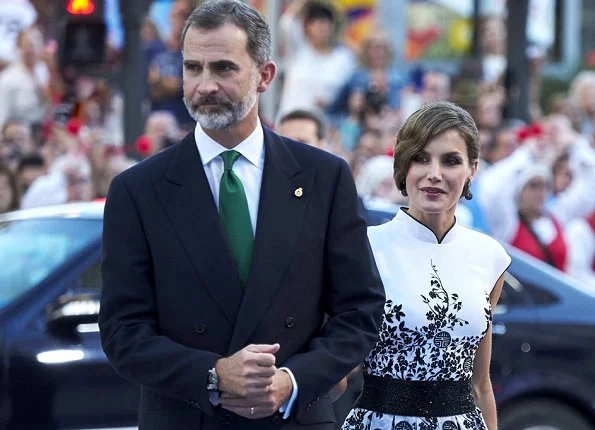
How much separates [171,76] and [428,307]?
988 centimetres

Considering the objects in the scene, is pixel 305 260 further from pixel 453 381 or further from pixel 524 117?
pixel 524 117

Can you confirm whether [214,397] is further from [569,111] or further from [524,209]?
[569,111]

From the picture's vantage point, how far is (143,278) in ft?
13.1

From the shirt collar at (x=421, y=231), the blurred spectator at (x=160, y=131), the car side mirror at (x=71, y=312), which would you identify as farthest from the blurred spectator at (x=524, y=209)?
the shirt collar at (x=421, y=231)

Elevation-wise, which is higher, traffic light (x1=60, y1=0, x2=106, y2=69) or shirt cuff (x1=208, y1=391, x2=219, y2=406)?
traffic light (x1=60, y1=0, x2=106, y2=69)

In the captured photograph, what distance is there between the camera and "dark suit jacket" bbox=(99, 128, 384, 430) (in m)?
3.96

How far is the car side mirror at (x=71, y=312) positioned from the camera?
7121 millimetres

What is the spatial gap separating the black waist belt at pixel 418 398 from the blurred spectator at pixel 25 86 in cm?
897

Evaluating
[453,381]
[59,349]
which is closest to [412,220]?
[453,381]

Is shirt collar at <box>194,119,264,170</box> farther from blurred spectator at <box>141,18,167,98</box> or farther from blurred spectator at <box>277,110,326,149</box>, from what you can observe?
blurred spectator at <box>141,18,167,98</box>

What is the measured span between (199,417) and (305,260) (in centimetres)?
49

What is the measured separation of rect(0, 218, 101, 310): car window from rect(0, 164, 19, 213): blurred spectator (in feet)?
9.61

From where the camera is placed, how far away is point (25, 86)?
13.4m

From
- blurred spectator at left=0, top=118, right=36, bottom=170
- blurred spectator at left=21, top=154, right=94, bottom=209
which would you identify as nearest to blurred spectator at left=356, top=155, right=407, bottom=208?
blurred spectator at left=21, top=154, right=94, bottom=209
